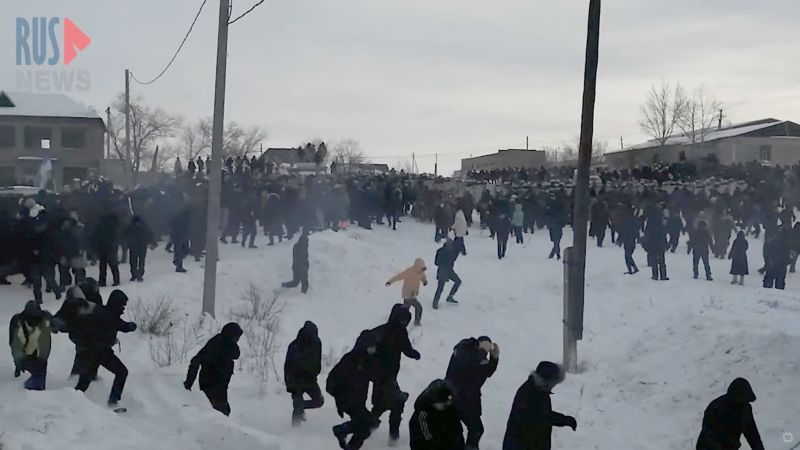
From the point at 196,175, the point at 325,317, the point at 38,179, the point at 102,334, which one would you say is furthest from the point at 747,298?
the point at 38,179

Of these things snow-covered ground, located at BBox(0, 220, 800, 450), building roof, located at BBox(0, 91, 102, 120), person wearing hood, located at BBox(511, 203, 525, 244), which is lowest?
snow-covered ground, located at BBox(0, 220, 800, 450)

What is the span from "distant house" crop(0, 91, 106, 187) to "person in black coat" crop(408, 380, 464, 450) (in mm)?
49191

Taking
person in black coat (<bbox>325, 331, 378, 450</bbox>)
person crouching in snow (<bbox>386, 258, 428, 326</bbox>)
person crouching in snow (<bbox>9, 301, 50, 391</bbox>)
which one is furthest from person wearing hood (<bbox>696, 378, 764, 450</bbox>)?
person crouching in snow (<bbox>386, 258, 428, 326</bbox>)

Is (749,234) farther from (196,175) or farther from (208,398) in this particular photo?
(208,398)

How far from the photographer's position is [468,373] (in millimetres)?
7816

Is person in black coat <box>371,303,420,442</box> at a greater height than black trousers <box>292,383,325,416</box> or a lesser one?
greater

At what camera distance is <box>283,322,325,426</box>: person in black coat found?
869 centimetres

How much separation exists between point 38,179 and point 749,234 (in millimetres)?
A: 35005

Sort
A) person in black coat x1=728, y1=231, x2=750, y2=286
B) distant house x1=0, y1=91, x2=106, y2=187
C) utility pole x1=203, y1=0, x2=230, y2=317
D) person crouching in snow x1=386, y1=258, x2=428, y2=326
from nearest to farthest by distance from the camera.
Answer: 1. utility pole x1=203, y1=0, x2=230, y2=317
2. person crouching in snow x1=386, y1=258, x2=428, y2=326
3. person in black coat x1=728, y1=231, x2=750, y2=286
4. distant house x1=0, y1=91, x2=106, y2=187

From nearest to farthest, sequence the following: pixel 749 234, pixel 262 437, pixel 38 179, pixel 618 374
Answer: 1. pixel 262 437
2. pixel 618 374
3. pixel 749 234
4. pixel 38 179

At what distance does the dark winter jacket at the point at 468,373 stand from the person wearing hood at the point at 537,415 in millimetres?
885

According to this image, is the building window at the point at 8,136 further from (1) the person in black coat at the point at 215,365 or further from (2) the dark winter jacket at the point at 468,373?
(2) the dark winter jacket at the point at 468,373

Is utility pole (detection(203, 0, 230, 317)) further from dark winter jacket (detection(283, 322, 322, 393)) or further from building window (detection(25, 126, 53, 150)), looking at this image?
building window (detection(25, 126, 53, 150))

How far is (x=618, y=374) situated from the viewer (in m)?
11.9
